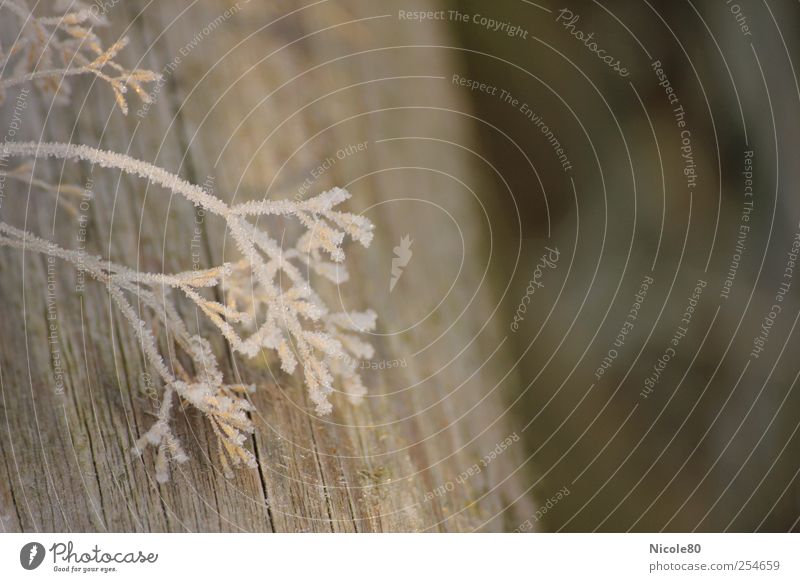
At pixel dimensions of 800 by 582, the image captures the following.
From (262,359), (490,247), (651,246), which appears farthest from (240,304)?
(651,246)

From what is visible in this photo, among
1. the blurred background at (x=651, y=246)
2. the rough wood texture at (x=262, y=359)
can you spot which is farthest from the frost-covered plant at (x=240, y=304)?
the blurred background at (x=651, y=246)

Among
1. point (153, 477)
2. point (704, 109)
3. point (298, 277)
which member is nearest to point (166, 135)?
point (298, 277)

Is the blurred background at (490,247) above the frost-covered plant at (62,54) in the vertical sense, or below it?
below

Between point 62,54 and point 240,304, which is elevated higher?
point 62,54

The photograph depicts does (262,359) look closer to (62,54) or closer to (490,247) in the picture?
(490,247)

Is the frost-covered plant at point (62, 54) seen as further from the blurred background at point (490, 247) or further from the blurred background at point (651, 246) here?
the blurred background at point (651, 246)

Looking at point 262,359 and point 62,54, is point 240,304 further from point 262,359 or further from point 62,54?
point 62,54
